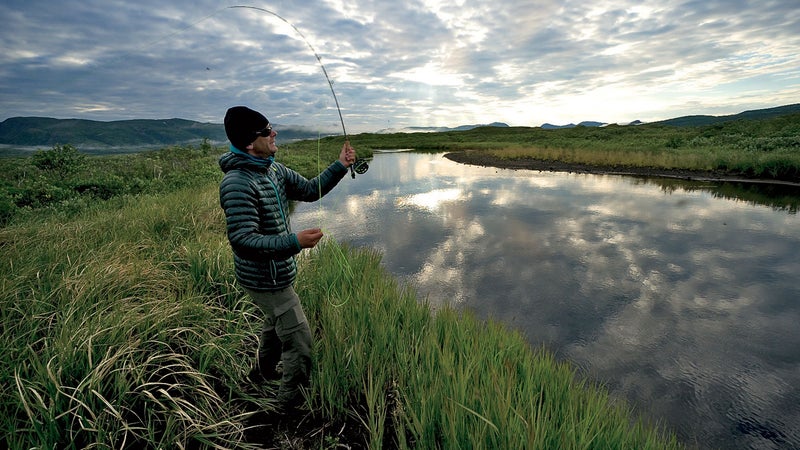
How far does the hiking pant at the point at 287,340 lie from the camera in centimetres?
288

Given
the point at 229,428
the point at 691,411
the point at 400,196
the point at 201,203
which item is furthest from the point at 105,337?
the point at 400,196

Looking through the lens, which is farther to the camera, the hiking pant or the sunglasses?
the hiking pant

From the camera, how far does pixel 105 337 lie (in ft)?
10.2

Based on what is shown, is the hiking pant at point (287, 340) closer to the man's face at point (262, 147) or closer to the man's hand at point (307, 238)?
the man's hand at point (307, 238)

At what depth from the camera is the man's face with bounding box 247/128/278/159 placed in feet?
8.90

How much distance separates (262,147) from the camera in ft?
9.00

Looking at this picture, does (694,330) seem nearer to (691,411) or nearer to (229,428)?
(691,411)

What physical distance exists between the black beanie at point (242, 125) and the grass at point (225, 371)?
165 cm

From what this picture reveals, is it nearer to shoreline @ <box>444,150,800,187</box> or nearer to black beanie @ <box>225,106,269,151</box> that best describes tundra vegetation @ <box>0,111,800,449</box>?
black beanie @ <box>225,106,269,151</box>

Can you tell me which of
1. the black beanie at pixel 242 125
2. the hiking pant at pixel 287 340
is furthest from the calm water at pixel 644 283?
the black beanie at pixel 242 125

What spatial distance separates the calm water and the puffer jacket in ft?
14.8

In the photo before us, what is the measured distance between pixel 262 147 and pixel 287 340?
64.5 inches

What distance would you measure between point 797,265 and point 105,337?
513 inches

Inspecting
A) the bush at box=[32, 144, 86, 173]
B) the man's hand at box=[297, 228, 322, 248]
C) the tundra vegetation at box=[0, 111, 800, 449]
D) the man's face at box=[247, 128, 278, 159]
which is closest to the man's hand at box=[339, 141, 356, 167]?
the man's face at box=[247, 128, 278, 159]
